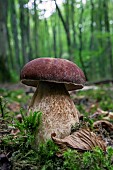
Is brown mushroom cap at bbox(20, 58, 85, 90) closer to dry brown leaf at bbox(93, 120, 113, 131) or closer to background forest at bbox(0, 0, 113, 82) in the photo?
dry brown leaf at bbox(93, 120, 113, 131)

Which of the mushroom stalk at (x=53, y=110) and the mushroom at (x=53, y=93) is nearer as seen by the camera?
the mushroom at (x=53, y=93)

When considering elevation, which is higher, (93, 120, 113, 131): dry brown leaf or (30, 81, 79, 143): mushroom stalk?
(30, 81, 79, 143): mushroom stalk

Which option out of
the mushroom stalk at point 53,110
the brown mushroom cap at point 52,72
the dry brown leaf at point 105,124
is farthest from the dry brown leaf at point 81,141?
the dry brown leaf at point 105,124


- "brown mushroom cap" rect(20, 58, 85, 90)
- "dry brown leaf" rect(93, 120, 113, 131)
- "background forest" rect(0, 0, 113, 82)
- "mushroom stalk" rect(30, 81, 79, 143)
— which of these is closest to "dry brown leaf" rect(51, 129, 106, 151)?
"mushroom stalk" rect(30, 81, 79, 143)

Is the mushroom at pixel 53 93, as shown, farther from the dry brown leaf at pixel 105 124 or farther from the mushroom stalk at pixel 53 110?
the dry brown leaf at pixel 105 124

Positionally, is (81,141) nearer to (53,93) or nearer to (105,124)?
(53,93)

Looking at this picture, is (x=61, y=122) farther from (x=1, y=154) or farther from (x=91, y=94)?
(x=91, y=94)
